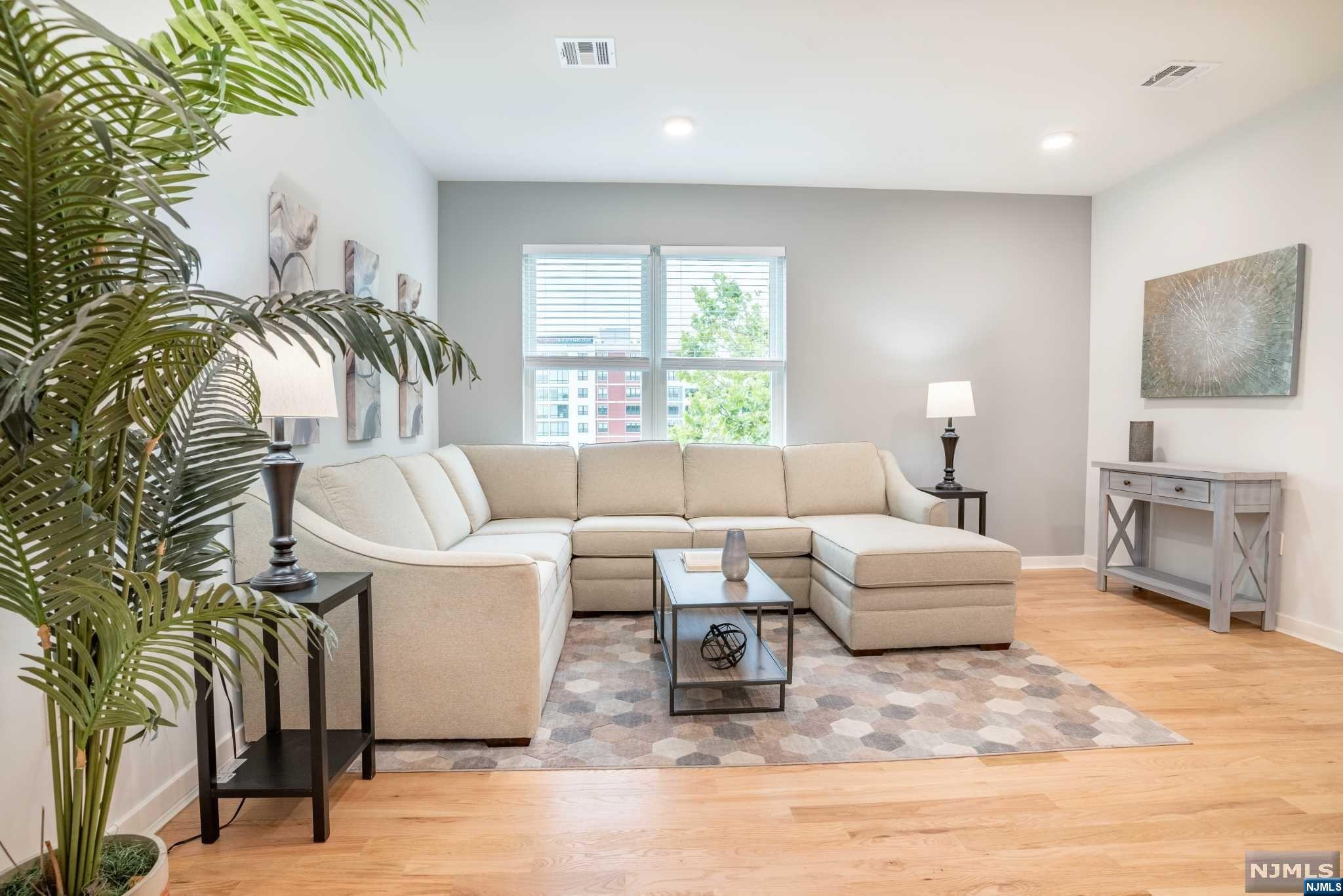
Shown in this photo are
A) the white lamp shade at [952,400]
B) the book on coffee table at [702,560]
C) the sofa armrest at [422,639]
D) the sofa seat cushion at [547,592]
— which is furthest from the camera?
the white lamp shade at [952,400]

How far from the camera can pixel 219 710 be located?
78.0 inches

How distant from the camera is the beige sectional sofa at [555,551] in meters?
2.03

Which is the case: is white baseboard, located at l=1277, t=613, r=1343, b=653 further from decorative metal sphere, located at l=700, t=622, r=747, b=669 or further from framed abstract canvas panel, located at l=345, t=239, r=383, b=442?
framed abstract canvas panel, located at l=345, t=239, r=383, b=442

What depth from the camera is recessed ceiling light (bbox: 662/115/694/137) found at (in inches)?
131

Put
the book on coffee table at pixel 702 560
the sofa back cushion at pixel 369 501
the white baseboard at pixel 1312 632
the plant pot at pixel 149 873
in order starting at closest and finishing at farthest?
1. the plant pot at pixel 149 873
2. the sofa back cushion at pixel 369 501
3. the book on coffee table at pixel 702 560
4. the white baseboard at pixel 1312 632

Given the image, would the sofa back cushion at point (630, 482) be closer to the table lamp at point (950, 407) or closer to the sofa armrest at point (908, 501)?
the sofa armrest at point (908, 501)

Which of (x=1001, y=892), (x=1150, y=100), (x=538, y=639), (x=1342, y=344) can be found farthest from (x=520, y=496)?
(x=1342, y=344)

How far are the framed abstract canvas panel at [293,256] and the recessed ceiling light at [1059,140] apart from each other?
3.65 m

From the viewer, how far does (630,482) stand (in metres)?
4.07

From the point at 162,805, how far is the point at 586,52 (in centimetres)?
291

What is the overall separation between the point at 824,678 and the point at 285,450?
211 cm

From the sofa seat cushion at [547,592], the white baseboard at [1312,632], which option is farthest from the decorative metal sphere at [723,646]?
the white baseboard at [1312,632]

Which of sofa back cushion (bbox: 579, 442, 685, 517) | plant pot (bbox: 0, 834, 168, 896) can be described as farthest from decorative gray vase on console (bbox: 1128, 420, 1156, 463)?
plant pot (bbox: 0, 834, 168, 896)

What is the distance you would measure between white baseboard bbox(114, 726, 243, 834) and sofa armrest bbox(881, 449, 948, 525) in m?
3.30
